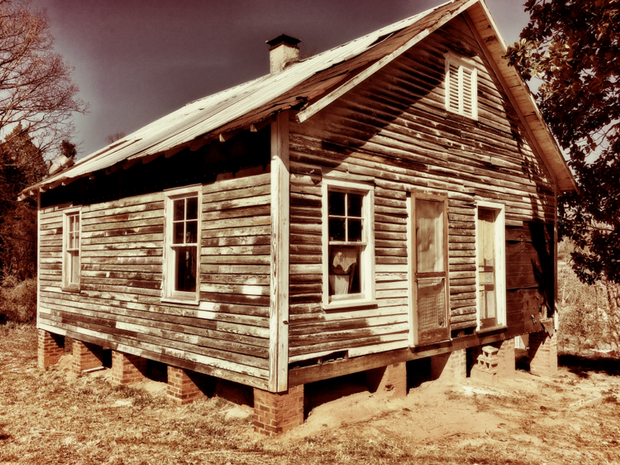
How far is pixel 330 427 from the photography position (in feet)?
21.8

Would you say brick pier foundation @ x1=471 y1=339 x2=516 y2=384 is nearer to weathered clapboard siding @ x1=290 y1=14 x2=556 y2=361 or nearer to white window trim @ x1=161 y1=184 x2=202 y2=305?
weathered clapboard siding @ x1=290 y1=14 x2=556 y2=361

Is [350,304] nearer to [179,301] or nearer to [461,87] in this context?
[179,301]

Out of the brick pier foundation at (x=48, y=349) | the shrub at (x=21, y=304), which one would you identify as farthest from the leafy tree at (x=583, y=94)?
the shrub at (x=21, y=304)

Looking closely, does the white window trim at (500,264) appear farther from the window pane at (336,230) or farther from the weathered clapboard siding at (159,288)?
the weathered clapboard siding at (159,288)

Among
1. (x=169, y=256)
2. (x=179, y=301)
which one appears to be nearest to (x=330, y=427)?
(x=179, y=301)

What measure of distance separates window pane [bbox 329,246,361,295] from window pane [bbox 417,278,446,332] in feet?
4.28

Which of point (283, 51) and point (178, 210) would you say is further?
point (283, 51)

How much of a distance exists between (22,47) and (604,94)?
1961cm

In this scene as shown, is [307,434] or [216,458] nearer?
[216,458]

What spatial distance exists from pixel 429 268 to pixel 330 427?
10.3 feet

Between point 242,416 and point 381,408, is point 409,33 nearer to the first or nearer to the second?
point 381,408

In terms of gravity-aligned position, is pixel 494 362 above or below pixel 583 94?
below

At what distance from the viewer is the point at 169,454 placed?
5.89 meters

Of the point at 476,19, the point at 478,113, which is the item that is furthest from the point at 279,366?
the point at 476,19
